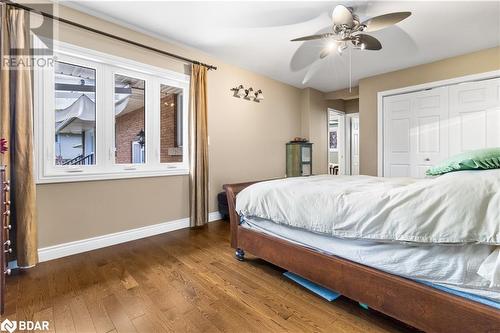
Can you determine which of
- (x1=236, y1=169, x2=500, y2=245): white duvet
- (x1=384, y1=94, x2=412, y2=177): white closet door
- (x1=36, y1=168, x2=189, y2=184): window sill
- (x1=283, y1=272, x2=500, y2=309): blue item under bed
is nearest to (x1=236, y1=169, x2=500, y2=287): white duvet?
(x1=236, y1=169, x2=500, y2=245): white duvet

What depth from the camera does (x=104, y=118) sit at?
275cm

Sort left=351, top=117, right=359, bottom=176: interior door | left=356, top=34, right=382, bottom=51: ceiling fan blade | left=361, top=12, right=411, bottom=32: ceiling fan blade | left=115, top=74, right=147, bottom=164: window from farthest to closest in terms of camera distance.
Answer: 1. left=351, top=117, right=359, bottom=176: interior door
2. left=115, top=74, right=147, bottom=164: window
3. left=356, top=34, right=382, bottom=51: ceiling fan blade
4. left=361, top=12, right=411, bottom=32: ceiling fan blade

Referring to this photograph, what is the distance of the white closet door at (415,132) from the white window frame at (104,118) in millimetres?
3667

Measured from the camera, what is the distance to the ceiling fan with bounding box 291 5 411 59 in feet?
6.79

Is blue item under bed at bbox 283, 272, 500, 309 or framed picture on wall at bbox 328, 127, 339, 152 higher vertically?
framed picture on wall at bbox 328, 127, 339, 152

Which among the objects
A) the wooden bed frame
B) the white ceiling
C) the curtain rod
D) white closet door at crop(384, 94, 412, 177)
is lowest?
the wooden bed frame

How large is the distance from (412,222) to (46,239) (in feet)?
10.1

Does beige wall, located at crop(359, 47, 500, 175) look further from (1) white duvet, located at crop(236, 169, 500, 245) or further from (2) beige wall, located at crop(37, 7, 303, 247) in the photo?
(1) white duvet, located at crop(236, 169, 500, 245)

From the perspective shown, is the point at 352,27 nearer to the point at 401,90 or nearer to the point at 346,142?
the point at 401,90

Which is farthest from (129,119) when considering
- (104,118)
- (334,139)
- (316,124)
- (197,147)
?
(334,139)

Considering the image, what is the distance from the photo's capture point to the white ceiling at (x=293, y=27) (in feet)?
8.11

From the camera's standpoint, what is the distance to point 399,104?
429cm

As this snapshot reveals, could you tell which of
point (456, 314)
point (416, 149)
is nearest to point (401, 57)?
point (416, 149)

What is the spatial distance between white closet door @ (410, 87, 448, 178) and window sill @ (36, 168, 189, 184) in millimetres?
3917
